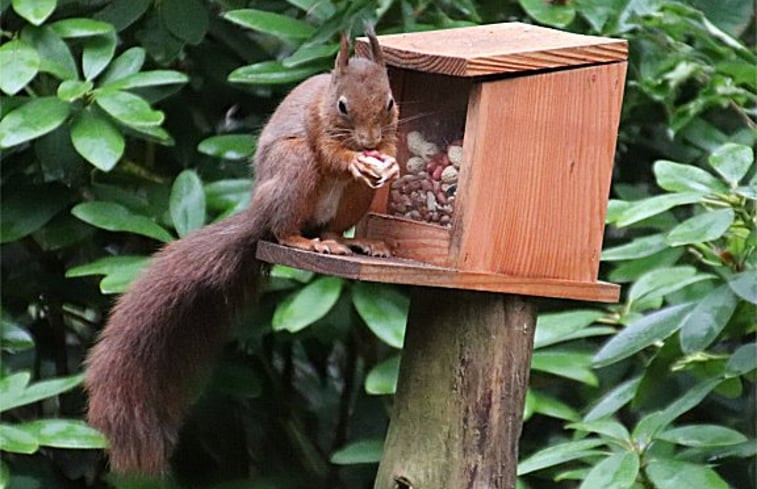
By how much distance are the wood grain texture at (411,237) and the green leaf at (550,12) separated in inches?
21.4

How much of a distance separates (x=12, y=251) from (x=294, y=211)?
3.88 feet

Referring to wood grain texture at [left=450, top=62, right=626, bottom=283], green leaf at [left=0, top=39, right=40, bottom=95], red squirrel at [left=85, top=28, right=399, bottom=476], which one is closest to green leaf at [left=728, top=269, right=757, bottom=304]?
wood grain texture at [left=450, top=62, right=626, bottom=283]

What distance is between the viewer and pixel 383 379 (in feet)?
7.34

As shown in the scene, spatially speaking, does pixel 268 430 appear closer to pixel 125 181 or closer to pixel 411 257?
pixel 125 181

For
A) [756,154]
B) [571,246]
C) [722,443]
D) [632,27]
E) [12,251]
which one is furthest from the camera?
[12,251]

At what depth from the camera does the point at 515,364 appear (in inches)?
69.5

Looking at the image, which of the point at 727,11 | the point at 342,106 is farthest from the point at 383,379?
the point at 727,11

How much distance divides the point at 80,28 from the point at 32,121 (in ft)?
0.62

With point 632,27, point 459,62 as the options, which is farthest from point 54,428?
point 632,27

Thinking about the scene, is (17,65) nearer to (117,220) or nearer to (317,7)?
(117,220)

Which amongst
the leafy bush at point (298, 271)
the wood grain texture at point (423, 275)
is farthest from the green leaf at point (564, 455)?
the wood grain texture at point (423, 275)

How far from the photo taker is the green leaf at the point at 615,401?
2.15 meters

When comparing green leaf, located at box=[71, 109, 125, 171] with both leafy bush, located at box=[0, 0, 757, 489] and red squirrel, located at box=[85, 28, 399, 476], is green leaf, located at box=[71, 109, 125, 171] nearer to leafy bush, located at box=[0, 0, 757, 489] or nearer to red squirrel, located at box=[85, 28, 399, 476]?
leafy bush, located at box=[0, 0, 757, 489]

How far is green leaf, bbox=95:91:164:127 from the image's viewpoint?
2119mm
